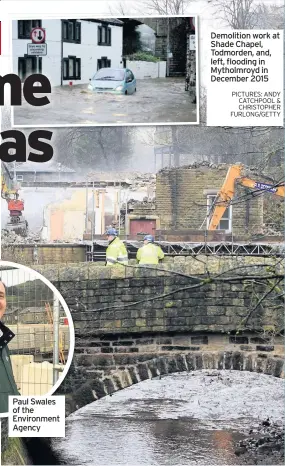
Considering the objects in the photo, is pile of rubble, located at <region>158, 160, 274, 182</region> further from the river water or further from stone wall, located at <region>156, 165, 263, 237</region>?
the river water

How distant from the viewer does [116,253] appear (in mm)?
10062

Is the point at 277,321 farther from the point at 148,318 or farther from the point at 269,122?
the point at 269,122

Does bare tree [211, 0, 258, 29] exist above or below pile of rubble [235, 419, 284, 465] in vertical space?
above

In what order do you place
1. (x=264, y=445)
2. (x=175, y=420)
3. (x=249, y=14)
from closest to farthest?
(x=249, y=14), (x=264, y=445), (x=175, y=420)

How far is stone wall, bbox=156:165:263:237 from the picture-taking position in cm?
991

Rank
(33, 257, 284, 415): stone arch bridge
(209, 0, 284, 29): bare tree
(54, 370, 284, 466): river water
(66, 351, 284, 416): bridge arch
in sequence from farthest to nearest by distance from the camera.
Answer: (54, 370, 284, 466): river water
(66, 351, 284, 416): bridge arch
(33, 257, 284, 415): stone arch bridge
(209, 0, 284, 29): bare tree

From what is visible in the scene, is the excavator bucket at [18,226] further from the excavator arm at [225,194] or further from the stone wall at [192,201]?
the excavator arm at [225,194]

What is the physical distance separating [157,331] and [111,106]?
1.57 metres

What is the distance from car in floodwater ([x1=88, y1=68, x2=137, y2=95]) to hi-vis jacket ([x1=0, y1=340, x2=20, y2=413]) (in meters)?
1.61

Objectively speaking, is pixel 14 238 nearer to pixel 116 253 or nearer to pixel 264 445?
pixel 116 253

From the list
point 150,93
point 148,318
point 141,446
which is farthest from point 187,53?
point 141,446

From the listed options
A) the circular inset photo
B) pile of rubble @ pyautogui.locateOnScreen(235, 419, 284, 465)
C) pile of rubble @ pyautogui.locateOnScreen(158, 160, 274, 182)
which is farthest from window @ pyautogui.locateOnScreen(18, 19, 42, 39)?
pile of rubble @ pyautogui.locateOnScreen(235, 419, 284, 465)

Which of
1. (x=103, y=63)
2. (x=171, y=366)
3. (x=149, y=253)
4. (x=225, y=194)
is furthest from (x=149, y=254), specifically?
(x=103, y=63)

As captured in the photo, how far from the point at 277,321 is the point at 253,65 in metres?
1.75
